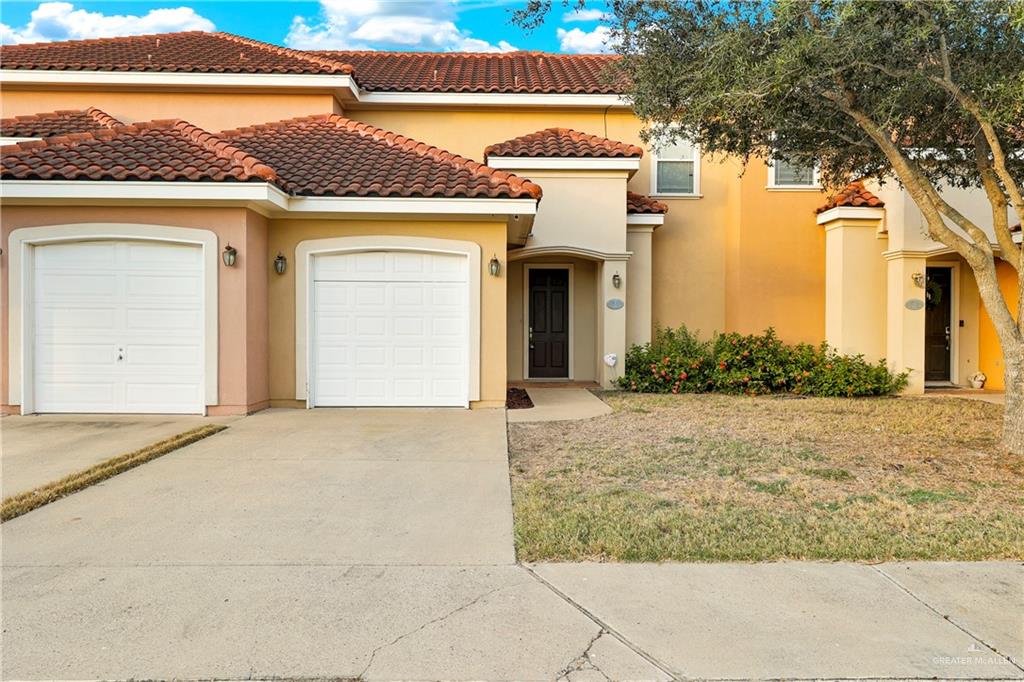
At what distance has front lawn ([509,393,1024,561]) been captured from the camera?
466cm

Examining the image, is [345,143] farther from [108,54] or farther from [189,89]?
[108,54]

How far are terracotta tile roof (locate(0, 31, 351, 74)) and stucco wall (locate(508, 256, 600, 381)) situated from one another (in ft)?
18.7

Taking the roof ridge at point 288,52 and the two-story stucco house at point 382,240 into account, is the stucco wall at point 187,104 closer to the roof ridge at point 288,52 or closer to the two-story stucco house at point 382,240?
the two-story stucco house at point 382,240

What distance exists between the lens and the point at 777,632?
3.50m

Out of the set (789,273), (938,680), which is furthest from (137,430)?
(789,273)

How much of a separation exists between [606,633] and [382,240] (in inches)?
328

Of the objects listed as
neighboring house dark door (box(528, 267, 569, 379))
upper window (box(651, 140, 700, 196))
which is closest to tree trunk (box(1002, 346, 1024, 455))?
upper window (box(651, 140, 700, 196))

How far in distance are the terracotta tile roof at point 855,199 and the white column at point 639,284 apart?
3679 millimetres

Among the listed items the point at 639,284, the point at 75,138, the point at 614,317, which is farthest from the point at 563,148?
the point at 75,138

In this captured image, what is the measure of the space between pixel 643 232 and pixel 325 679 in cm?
1239

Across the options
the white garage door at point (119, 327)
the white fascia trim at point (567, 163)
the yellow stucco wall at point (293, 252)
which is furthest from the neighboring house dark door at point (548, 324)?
the white garage door at point (119, 327)

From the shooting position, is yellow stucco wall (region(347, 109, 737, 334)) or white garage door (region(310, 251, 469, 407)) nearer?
white garage door (region(310, 251, 469, 407))

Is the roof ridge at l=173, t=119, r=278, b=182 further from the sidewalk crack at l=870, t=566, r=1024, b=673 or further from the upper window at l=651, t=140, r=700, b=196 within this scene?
the sidewalk crack at l=870, t=566, r=1024, b=673

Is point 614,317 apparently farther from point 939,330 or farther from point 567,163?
point 939,330
